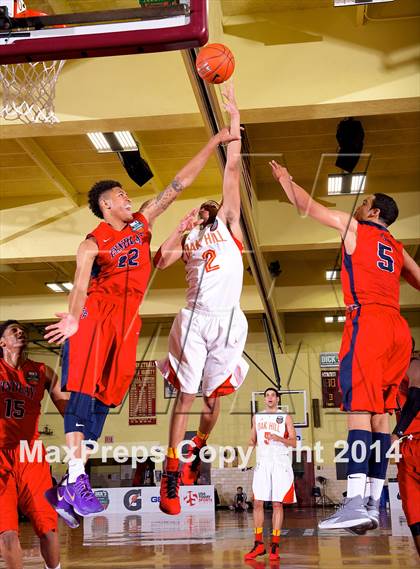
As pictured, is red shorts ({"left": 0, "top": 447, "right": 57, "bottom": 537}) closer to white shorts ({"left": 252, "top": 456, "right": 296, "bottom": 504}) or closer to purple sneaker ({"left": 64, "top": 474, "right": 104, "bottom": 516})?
purple sneaker ({"left": 64, "top": 474, "right": 104, "bottom": 516})

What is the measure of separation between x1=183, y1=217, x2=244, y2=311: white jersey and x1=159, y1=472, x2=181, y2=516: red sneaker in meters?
1.32

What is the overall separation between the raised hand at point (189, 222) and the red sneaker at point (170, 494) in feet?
6.41

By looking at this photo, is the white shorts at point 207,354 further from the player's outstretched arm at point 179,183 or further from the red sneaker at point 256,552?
the red sneaker at point 256,552

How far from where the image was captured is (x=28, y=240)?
9.88 m

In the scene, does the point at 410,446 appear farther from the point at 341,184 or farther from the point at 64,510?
the point at 64,510

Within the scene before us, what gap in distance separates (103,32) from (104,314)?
7.11ft

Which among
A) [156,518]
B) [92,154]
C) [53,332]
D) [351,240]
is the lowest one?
[156,518]

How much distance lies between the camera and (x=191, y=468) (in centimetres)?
560

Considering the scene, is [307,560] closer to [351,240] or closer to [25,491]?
[25,491]

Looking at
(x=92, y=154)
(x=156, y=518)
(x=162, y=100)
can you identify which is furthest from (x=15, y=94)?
(x=156, y=518)

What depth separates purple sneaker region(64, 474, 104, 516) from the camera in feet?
16.6

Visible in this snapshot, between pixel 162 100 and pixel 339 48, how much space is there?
1.83m

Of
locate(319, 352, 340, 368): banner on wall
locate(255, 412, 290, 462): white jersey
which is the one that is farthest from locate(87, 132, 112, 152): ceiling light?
locate(255, 412, 290, 462): white jersey

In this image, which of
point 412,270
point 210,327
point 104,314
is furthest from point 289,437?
point 104,314
